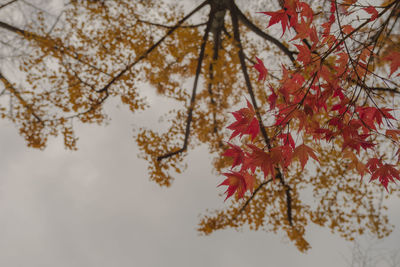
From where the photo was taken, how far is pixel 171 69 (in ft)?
23.6

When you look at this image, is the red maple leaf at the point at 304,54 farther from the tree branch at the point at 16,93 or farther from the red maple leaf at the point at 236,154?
the tree branch at the point at 16,93

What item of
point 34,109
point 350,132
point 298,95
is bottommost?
point 350,132

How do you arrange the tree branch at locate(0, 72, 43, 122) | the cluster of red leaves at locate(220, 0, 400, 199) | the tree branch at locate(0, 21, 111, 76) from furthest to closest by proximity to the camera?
the tree branch at locate(0, 72, 43, 122) → the tree branch at locate(0, 21, 111, 76) → the cluster of red leaves at locate(220, 0, 400, 199)

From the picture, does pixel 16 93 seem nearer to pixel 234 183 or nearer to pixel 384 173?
pixel 234 183

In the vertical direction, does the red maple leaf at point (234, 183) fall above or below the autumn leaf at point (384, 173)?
below

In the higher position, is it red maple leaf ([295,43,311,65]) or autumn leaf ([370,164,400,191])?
red maple leaf ([295,43,311,65])

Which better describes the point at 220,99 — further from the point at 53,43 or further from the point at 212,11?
the point at 53,43

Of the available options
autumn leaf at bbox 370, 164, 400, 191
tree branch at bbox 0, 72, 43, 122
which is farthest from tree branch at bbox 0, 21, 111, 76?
autumn leaf at bbox 370, 164, 400, 191

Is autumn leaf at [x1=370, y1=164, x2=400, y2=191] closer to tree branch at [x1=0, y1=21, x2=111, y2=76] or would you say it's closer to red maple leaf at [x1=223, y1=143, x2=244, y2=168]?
red maple leaf at [x1=223, y1=143, x2=244, y2=168]

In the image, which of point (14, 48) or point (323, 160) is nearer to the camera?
point (323, 160)

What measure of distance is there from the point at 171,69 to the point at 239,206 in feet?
14.5

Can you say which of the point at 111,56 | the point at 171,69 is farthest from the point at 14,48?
the point at 171,69

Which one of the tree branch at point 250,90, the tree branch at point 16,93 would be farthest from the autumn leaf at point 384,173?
the tree branch at point 16,93

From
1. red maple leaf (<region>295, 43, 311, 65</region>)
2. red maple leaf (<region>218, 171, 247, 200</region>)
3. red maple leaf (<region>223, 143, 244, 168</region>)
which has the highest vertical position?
red maple leaf (<region>295, 43, 311, 65</region>)
